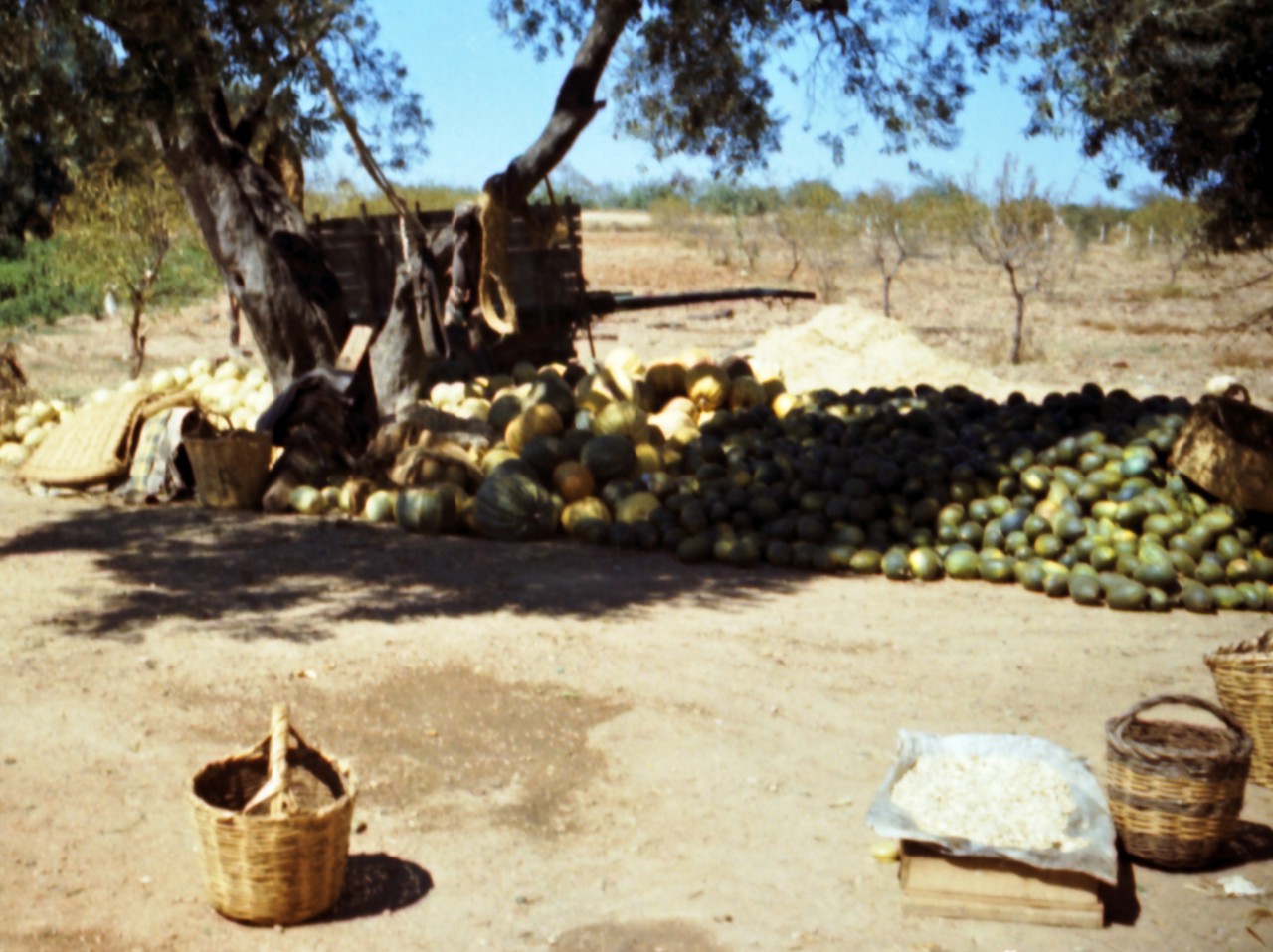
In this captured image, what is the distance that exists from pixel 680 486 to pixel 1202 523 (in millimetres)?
3568

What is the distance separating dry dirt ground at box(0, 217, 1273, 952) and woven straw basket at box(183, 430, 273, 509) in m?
0.35

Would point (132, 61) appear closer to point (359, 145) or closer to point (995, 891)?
point (359, 145)

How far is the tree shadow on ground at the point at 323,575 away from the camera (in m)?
7.35

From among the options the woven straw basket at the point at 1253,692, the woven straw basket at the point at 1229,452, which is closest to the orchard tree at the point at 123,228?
the woven straw basket at the point at 1229,452

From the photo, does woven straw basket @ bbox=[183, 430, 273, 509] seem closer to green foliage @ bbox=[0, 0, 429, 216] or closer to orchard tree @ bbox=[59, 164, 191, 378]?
green foliage @ bbox=[0, 0, 429, 216]

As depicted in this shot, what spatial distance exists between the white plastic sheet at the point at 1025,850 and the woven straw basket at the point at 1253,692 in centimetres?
85

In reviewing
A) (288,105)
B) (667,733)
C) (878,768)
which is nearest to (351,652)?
(667,733)

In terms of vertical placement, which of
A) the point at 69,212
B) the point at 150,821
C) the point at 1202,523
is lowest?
the point at 150,821

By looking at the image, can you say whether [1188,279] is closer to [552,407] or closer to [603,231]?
[603,231]

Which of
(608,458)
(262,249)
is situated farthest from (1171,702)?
(262,249)

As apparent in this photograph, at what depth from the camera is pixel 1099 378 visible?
1934 centimetres

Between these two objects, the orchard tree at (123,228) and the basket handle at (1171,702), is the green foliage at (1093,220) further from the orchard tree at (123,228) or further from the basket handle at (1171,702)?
the basket handle at (1171,702)

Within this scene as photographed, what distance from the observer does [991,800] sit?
4488mm

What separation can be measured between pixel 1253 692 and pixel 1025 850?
1.61m
